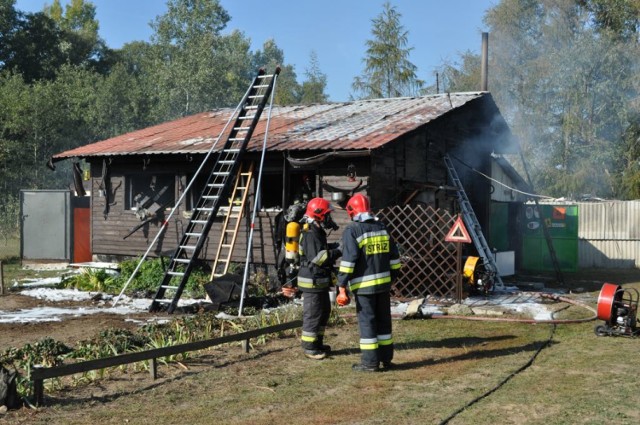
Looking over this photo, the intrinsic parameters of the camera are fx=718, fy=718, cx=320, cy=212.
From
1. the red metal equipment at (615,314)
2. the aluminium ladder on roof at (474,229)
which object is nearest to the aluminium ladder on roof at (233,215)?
the aluminium ladder on roof at (474,229)

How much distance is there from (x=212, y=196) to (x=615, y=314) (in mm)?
6938

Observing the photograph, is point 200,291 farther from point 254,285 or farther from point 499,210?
point 499,210

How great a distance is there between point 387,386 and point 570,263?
43.4 feet

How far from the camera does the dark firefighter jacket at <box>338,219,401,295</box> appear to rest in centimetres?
742

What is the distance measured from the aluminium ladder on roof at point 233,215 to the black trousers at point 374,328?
638 centimetres

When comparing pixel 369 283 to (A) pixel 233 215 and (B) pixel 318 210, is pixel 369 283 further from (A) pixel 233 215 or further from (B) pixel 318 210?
(A) pixel 233 215

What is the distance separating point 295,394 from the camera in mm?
6633

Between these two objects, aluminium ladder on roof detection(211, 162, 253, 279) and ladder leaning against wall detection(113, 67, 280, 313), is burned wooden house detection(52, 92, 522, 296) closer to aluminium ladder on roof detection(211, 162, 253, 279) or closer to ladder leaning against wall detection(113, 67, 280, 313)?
aluminium ladder on roof detection(211, 162, 253, 279)

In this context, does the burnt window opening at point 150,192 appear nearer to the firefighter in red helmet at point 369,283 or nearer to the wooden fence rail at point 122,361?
the wooden fence rail at point 122,361

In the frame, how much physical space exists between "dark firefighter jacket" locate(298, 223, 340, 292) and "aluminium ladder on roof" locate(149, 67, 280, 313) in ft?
12.8

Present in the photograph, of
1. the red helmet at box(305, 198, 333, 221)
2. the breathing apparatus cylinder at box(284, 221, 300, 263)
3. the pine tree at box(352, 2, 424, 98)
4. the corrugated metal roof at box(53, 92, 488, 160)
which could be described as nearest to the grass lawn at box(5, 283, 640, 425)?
the red helmet at box(305, 198, 333, 221)

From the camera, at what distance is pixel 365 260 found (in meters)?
7.50

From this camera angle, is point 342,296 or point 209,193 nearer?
point 342,296

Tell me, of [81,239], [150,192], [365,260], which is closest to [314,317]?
[365,260]
